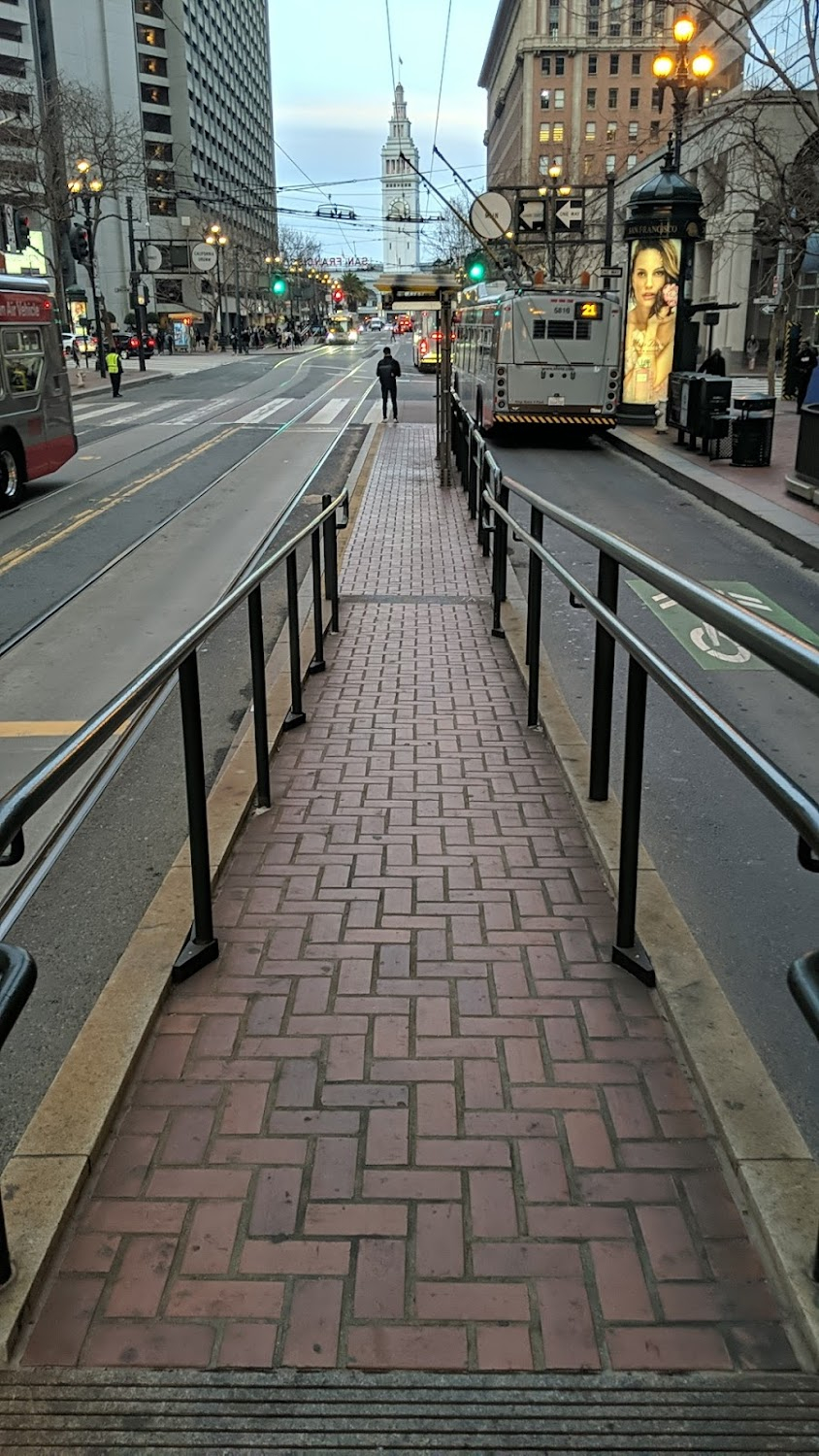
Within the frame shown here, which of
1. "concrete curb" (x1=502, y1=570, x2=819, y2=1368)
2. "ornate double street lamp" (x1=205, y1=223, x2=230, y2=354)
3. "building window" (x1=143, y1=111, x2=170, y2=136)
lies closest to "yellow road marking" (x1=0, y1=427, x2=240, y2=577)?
"concrete curb" (x1=502, y1=570, x2=819, y2=1368)

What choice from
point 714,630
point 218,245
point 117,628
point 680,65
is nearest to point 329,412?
point 680,65

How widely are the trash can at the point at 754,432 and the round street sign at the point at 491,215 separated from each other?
472cm

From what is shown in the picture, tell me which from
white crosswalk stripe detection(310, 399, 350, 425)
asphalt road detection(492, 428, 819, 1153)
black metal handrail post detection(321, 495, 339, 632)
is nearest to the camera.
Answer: asphalt road detection(492, 428, 819, 1153)

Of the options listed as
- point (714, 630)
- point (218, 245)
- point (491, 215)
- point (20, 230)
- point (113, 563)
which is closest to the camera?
point (714, 630)

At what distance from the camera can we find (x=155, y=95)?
325ft

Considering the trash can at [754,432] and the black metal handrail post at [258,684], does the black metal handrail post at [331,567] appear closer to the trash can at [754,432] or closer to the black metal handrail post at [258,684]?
the black metal handrail post at [258,684]

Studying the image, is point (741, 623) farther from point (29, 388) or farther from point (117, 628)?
point (29, 388)

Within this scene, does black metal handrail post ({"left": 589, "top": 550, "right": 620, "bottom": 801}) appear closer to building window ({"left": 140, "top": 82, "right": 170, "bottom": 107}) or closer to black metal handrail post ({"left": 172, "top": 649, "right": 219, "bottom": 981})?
black metal handrail post ({"left": 172, "top": 649, "right": 219, "bottom": 981})

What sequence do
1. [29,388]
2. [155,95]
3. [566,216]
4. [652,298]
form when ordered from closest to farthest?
[29,388] < [652,298] < [566,216] < [155,95]

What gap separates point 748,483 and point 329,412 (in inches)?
712

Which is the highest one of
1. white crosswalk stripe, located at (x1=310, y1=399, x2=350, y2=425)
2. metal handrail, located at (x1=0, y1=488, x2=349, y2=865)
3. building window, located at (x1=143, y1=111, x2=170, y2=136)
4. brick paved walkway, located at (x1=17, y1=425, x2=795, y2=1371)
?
building window, located at (x1=143, y1=111, x2=170, y2=136)

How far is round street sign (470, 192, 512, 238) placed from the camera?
1572cm

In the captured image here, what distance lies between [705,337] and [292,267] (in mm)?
79670

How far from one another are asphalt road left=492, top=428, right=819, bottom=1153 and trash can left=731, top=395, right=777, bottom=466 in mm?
5111
